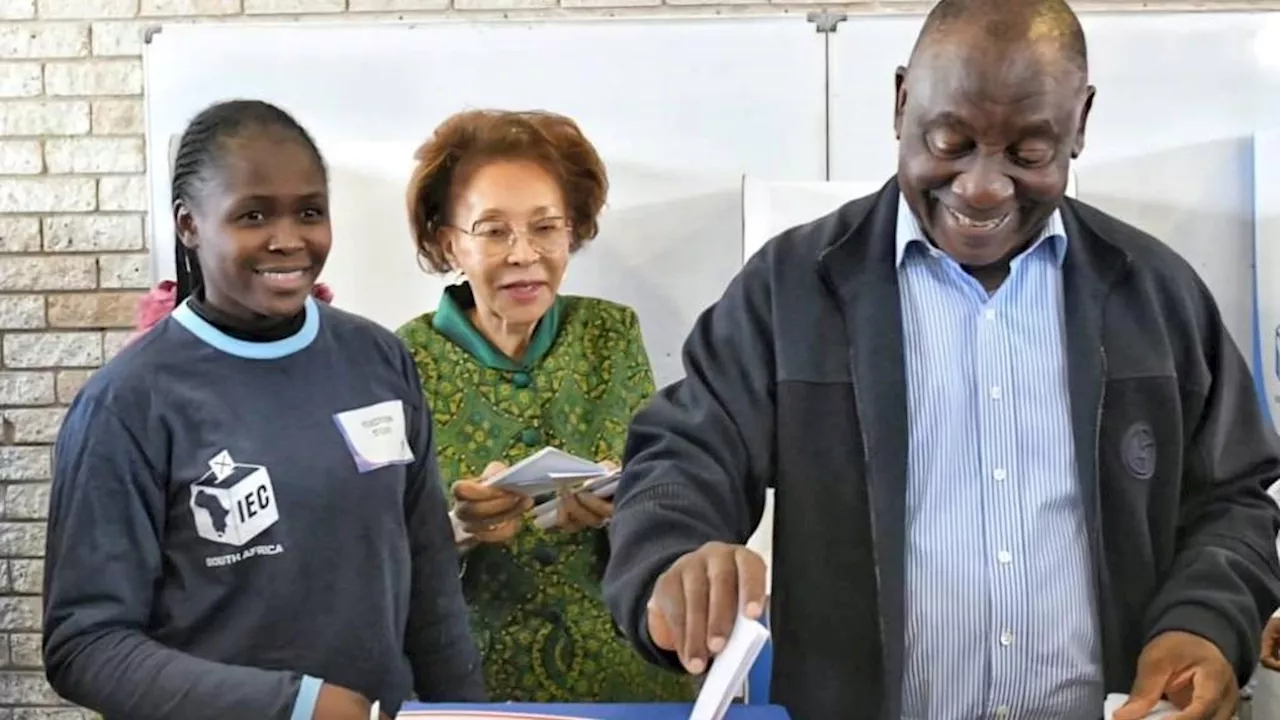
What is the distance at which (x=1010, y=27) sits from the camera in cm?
112

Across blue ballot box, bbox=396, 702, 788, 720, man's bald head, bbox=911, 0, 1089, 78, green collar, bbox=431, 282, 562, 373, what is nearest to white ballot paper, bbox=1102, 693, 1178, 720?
blue ballot box, bbox=396, 702, 788, 720

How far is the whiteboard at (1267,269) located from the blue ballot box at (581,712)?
192 centimetres

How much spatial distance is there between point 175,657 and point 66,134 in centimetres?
184

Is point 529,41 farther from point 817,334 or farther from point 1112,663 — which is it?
point 1112,663

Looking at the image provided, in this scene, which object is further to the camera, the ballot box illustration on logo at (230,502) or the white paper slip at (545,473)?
the white paper slip at (545,473)

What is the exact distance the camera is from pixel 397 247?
2521 mm

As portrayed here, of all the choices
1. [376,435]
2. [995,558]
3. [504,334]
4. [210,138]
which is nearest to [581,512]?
[504,334]

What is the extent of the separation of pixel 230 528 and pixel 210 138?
1.56ft

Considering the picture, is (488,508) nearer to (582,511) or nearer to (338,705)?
(582,511)

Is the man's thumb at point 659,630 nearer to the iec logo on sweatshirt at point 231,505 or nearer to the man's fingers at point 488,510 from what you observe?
the iec logo on sweatshirt at point 231,505

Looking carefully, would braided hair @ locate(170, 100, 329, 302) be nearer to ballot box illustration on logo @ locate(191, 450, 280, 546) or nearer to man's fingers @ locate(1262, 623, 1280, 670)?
ballot box illustration on logo @ locate(191, 450, 280, 546)

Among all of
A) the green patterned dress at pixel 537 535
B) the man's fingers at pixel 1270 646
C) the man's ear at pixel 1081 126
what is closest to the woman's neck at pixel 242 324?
the green patterned dress at pixel 537 535

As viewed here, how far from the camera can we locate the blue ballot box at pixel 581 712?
0.89 metres

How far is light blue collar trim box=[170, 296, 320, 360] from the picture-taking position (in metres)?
1.43
